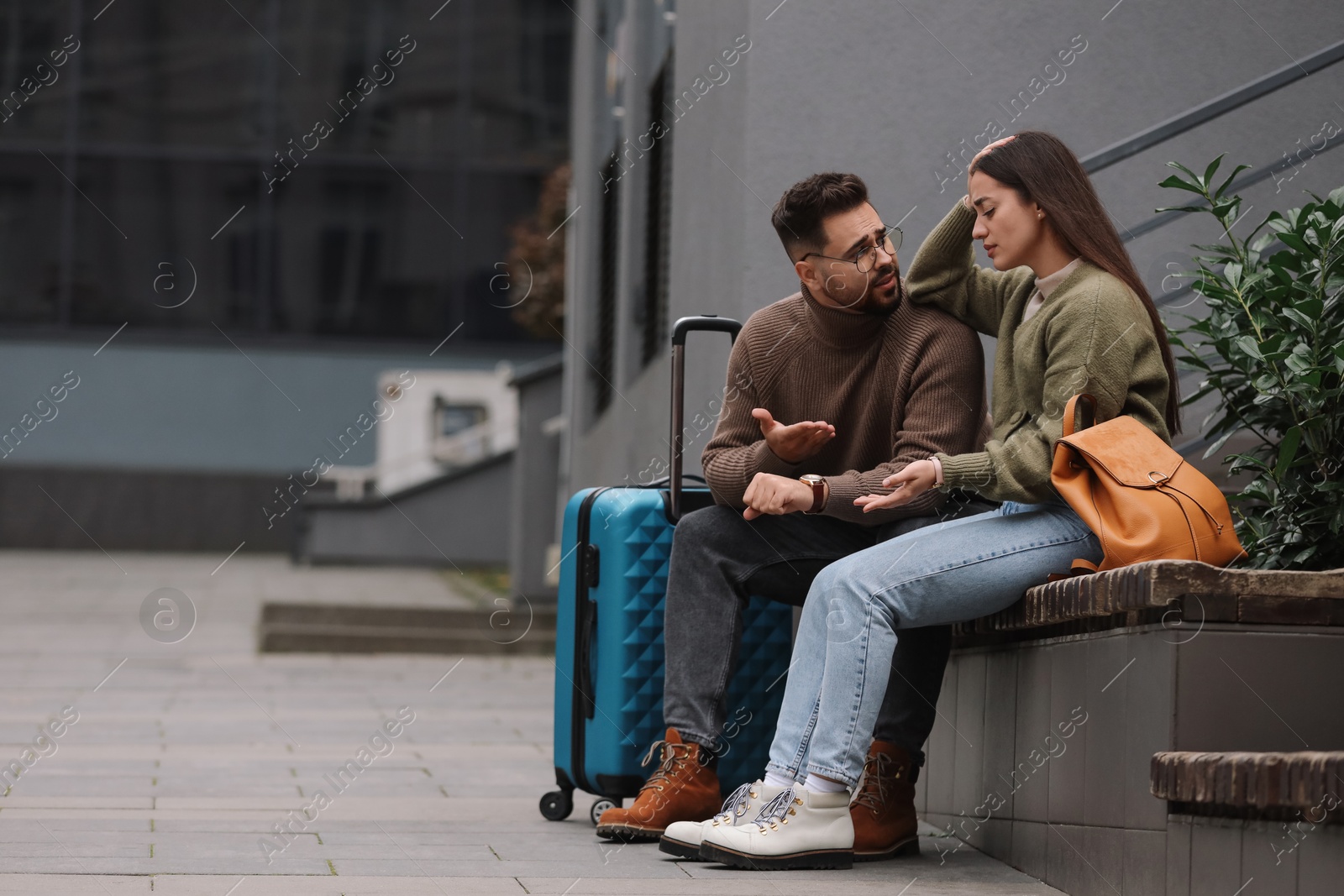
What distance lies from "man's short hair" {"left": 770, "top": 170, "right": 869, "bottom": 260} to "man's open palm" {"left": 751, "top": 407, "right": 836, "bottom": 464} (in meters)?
0.40

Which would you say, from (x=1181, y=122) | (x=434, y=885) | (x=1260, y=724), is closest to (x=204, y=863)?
(x=434, y=885)

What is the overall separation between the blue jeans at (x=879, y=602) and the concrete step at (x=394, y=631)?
6966mm

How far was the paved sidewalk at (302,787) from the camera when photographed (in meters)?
3.08

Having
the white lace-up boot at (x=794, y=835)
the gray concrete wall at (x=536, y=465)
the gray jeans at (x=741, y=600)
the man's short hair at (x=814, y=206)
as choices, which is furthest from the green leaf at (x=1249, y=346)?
the gray concrete wall at (x=536, y=465)

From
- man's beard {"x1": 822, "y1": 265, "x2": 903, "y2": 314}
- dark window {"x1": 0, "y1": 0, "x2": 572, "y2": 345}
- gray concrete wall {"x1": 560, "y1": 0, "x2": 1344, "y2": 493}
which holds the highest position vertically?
dark window {"x1": 0, "y1": 0, "x2": 572, "y2": 345}

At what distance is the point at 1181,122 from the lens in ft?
14.4

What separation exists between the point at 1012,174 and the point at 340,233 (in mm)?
18714

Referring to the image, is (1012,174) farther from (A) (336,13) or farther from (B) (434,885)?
(A) (336,13)

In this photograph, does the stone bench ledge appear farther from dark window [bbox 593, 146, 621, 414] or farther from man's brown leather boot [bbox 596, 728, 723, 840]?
dark window [bbox 593, 146, 621, 414]

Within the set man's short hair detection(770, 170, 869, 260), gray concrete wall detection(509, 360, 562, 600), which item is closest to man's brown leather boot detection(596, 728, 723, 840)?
man's short hair detection(770, 170, 869, 260)

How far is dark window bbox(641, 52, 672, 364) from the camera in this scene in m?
7.79

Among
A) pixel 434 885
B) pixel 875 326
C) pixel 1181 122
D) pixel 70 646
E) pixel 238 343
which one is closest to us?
pixel 434 885

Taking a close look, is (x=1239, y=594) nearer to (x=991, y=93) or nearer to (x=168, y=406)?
(x=991, y=93)

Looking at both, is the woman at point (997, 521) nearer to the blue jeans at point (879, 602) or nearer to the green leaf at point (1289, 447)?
the blue jeans at point (879, 602)
